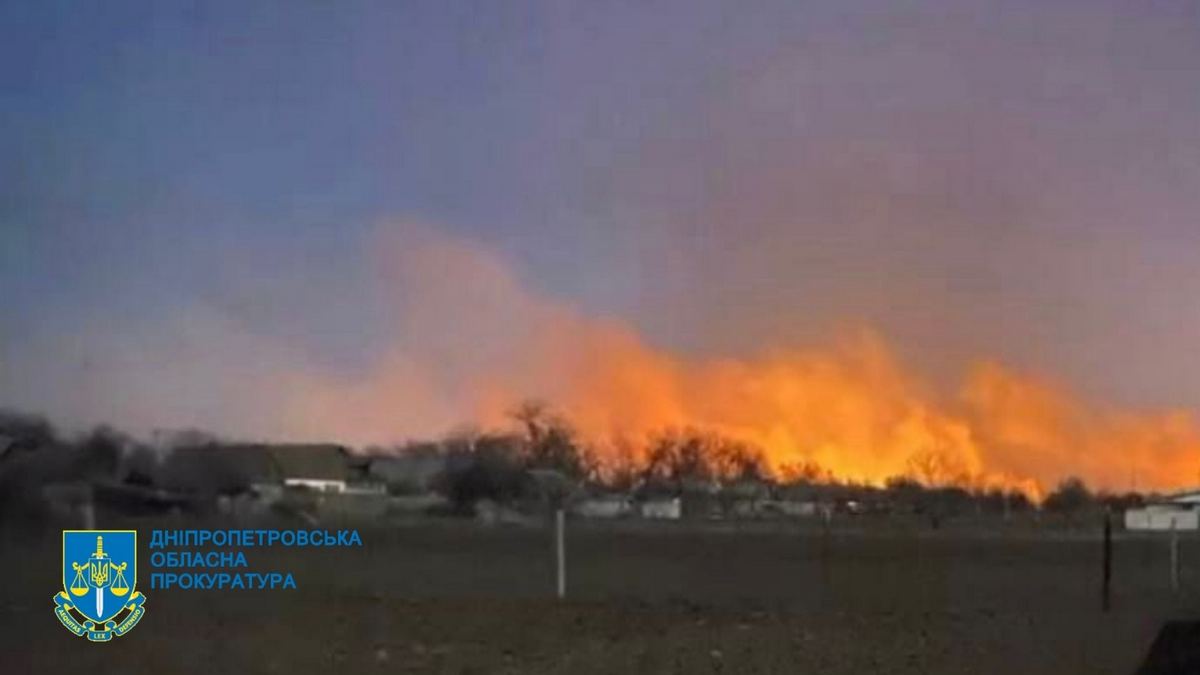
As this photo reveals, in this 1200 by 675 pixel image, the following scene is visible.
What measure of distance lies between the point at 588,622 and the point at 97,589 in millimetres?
4755

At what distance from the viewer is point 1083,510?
70750mm

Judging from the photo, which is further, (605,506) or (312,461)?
(605,506)

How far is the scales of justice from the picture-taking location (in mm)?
16500

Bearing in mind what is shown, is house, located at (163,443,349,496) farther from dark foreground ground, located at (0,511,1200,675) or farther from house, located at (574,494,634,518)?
house, located at (574,494,634,518)

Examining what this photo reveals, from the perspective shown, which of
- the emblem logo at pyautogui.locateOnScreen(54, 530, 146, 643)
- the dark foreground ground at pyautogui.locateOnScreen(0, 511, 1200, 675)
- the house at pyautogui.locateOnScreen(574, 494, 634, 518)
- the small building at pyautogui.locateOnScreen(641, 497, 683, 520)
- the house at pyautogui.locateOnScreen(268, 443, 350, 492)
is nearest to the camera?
the dark foreground ground at pyautogui.locateOnScreen(0, 511, 1200, 675)

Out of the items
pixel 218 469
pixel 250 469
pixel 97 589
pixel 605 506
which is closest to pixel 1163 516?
pixel 605 506

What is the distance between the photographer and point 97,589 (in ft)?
56.2

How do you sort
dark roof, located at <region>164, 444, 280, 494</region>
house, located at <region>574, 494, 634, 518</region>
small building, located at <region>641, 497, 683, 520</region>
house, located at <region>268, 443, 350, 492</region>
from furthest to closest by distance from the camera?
small building, located at <region>641, 497, 683, 520</region>, house, located at <region>574, 494, 634, 518</region>, house, located at <region>268, 443, 350, 492</region>, dark roof, located at <region>164, 444, 280, 494</region>

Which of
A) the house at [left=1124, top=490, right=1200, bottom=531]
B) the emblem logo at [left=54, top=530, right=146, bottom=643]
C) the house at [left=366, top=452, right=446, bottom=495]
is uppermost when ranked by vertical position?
the house at [left=366, top=452, right=446, bottom=495]

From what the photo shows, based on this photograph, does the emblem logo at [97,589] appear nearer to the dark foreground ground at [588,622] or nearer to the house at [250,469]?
the dark foreground ground at [588,622]

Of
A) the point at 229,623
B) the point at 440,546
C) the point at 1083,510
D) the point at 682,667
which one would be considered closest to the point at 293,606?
the point at 229,623

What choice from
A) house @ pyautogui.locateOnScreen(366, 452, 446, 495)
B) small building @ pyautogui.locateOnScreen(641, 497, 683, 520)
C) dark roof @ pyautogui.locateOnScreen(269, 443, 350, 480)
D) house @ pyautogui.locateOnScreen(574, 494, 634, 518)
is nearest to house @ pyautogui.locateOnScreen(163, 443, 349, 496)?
dark roof @ pyautogui.locateOnScreen(269, 443, 350, 480)

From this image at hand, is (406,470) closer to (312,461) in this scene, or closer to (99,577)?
(312,461)

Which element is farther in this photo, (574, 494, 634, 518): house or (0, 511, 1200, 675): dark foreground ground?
(574, 494, 634, 518): house
